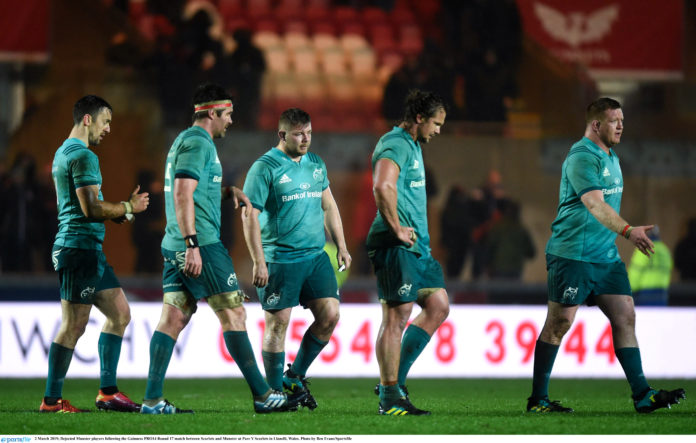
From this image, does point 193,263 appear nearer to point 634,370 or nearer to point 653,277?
point 634,370

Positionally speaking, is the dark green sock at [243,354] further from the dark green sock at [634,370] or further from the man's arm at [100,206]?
the dark green sock at [634,370]

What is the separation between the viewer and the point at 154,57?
48.6 feet

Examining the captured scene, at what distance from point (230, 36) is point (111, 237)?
12.4 feet

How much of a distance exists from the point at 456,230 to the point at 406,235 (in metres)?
7.70

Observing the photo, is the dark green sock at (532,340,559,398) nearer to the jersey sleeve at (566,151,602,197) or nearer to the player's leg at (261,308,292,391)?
the jersey sleeve at (566,151,602,197)

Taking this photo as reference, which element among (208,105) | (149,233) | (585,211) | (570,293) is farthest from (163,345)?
(149,233)

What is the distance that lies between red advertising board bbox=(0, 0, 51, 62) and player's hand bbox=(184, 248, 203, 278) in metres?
8.85

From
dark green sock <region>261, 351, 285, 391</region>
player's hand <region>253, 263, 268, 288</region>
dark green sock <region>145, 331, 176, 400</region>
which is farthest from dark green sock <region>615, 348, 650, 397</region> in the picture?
dark green sock <region>145, 331, 176, 400</region>

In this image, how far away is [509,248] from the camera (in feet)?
44.0

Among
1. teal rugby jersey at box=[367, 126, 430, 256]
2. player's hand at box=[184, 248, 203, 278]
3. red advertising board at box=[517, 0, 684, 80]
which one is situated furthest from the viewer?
red advertising board at box=[517, 0, 684, 80]

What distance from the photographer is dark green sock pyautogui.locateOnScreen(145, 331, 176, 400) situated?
605 centimetres

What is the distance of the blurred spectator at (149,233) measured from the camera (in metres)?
13.1

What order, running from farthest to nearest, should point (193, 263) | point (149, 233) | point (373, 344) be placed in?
point (149, 233), point (373, 344), point (193, 263)

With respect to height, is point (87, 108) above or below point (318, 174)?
above
